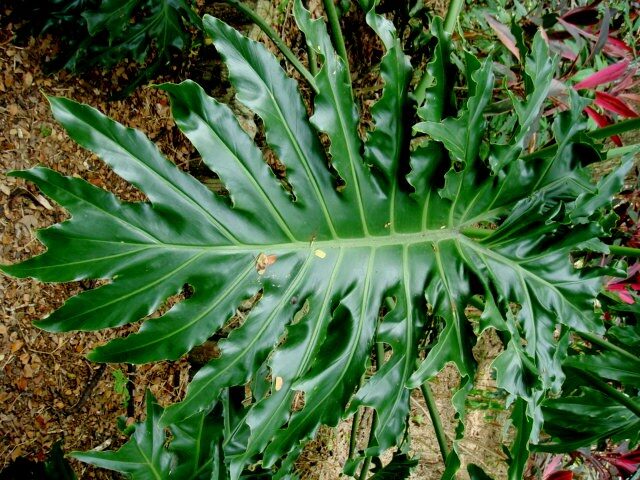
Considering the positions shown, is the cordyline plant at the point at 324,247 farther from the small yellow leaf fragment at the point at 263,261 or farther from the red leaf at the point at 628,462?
the red leaf at the point at 628,462

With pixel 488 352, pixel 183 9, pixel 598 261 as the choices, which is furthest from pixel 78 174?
pixel 488 352

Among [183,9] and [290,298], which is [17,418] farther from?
[183,9]

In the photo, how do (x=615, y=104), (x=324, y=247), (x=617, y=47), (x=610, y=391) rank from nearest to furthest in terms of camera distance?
1. (x=324, y=247)
2. (x=610, y=391)
3. (x=615, y=104)
4. (x=617, y=47)

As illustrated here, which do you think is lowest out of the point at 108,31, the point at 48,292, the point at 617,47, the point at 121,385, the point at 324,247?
the point at 121,385

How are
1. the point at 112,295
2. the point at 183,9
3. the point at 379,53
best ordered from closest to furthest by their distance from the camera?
the point at 112,295, the point at 183,9, the point at 379,53

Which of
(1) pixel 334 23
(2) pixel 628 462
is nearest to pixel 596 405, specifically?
(2) pixel 628 462

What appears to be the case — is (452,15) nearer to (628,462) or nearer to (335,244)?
(335,244)
